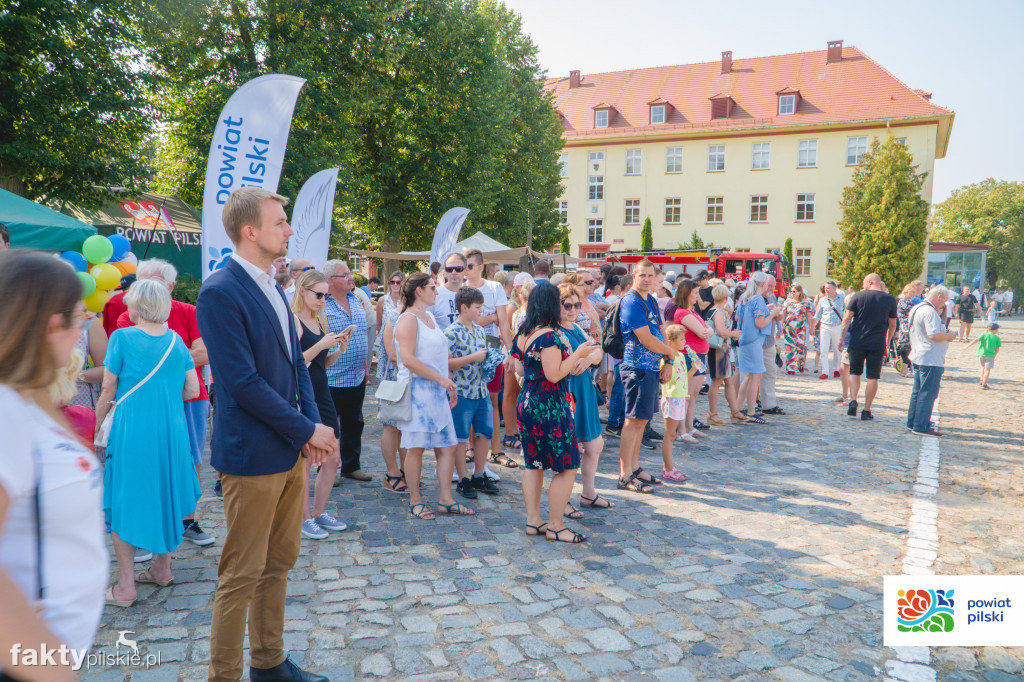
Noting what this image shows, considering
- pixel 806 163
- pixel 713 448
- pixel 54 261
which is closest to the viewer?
pixel 54 261

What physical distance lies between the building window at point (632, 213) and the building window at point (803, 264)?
1076 cm

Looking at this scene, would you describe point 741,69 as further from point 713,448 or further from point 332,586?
point 332,586

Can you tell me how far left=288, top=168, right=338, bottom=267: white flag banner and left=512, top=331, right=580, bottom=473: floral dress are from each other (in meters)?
3.18

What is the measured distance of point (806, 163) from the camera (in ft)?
137

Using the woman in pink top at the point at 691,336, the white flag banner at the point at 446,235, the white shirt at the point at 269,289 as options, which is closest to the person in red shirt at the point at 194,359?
the white shirt at the point at 269,289

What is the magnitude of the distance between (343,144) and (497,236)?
1051 centimetres

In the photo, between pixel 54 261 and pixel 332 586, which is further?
pixel 332 586

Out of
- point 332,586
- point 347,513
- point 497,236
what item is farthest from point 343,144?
point 332,586

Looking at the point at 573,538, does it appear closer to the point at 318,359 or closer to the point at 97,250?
the point at 318,359

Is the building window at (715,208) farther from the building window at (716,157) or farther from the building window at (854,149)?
the building window at (854,149)

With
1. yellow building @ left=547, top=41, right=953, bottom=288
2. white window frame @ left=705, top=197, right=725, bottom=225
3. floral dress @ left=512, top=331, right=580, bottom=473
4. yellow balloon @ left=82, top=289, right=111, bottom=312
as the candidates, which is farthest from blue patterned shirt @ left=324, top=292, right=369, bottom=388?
white window frame @ left=705, top=197, right=725, bottom=225

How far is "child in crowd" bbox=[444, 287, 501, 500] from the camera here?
5609mm

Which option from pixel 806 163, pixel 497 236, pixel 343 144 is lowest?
pixel 497 236

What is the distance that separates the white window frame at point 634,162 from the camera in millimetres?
45625
